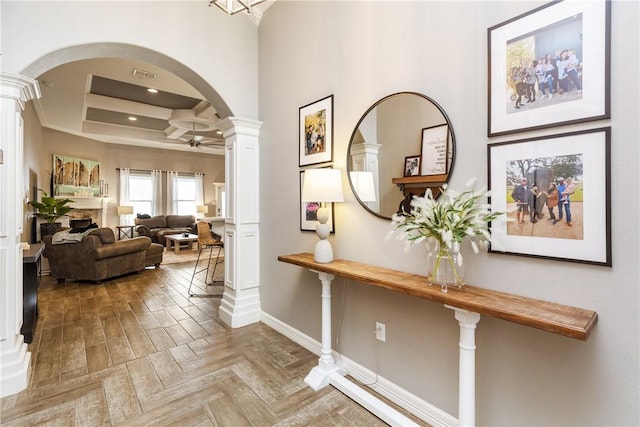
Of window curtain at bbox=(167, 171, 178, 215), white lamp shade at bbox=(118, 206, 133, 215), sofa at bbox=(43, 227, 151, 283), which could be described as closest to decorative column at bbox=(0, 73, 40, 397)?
sofa at bbox=(43, 227, 151, 283)

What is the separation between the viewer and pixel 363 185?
2121 millimetres

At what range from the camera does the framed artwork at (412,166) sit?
69.8 inches

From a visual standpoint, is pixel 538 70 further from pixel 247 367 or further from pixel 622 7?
pixel 247 367

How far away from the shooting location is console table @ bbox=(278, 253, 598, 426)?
108 centimetres

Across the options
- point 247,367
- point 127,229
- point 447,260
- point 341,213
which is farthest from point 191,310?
point 127,229

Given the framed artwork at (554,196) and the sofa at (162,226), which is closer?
the framed artwork at (554,196)

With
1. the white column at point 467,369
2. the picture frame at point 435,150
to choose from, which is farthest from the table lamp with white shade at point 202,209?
the white column at point 467,369

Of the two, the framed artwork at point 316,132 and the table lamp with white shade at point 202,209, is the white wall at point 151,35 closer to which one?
the framed artwork at point 316,132

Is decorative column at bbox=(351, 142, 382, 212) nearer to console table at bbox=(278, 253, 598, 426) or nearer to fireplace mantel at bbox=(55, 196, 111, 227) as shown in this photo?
console table at bbox=(278, 253, 598, 426)

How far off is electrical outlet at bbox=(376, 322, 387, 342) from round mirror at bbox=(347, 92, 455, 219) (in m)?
0.76

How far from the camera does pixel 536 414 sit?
1360mm

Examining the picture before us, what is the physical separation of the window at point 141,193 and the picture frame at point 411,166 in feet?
31.2

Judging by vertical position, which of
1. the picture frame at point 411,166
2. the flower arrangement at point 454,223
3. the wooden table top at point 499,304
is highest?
the picture frame at point 411,166

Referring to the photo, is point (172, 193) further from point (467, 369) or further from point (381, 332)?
point (467, 369)
